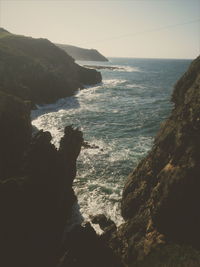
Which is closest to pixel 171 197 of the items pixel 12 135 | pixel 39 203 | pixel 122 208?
pixel 122 208

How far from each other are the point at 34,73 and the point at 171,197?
63.6m

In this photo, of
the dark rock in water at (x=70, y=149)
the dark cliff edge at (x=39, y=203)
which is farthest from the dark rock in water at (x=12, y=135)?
the dark rock in water at (x=70, y=149)

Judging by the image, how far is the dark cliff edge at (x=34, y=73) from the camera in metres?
57.5

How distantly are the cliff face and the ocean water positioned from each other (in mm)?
4194

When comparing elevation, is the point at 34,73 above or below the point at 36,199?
above

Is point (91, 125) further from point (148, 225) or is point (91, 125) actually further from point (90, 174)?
point (148, 225)

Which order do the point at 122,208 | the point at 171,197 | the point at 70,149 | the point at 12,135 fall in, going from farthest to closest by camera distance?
the point at 12,135
the point at 70,149
the point at 122,208
the point at 171,197

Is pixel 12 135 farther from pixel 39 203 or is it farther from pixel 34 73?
pixel 34 73

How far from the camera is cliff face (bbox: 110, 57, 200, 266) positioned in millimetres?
14312

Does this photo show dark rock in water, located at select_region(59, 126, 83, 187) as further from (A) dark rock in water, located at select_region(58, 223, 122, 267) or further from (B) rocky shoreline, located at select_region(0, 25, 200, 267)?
(A) dark rock in water, located at select_region(58, 223, 122, 267)

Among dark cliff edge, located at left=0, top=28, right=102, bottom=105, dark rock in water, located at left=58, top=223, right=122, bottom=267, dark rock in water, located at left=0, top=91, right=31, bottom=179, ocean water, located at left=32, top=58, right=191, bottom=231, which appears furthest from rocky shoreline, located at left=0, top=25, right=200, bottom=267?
dark cliff edge, located at left=0, top=28, right=102, bottom=105

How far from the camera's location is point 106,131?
44625mm

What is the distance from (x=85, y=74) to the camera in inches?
4168

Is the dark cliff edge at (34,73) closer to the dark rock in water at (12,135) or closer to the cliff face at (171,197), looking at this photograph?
the dark rock in water at (12,135)
